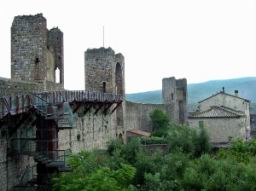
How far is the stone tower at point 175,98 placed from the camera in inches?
2016

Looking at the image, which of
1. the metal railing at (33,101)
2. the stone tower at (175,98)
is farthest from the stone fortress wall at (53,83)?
the stone tower at (175,98)

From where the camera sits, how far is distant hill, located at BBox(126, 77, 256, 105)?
458 feet

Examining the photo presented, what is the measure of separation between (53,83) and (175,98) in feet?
94.0

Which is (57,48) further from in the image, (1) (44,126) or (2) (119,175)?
(2) (119,175)

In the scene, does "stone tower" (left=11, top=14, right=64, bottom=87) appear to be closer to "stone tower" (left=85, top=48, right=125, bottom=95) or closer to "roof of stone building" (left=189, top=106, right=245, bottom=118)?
"stone tower" (left=85, top=48, right=125, bottom=95)

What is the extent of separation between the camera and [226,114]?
35688 millimetres

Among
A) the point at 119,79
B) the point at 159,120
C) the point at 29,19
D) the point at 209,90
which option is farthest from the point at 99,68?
the point at 209,90

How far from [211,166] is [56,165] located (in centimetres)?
644

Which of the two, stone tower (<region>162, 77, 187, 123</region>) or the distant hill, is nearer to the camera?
stone tower (<region>162, 77, 187, 123</region>)

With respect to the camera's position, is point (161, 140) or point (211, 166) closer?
point (211, 166)

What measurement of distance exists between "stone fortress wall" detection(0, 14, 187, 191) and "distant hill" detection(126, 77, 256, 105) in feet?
319

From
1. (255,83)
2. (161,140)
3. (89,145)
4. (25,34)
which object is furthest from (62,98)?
(255,83)

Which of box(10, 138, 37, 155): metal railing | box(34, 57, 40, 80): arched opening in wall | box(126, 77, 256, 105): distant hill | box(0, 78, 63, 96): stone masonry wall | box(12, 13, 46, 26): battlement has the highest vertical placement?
box(126, 77, 256, 105): distant hill

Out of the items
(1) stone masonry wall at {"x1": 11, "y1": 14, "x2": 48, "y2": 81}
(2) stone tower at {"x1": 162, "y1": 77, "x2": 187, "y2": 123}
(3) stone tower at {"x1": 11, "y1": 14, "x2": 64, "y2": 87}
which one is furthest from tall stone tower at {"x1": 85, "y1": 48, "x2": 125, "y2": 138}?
(2) stone tower at {"x1": 162, "y1": 77, "x2": 187, "y2": 123}
